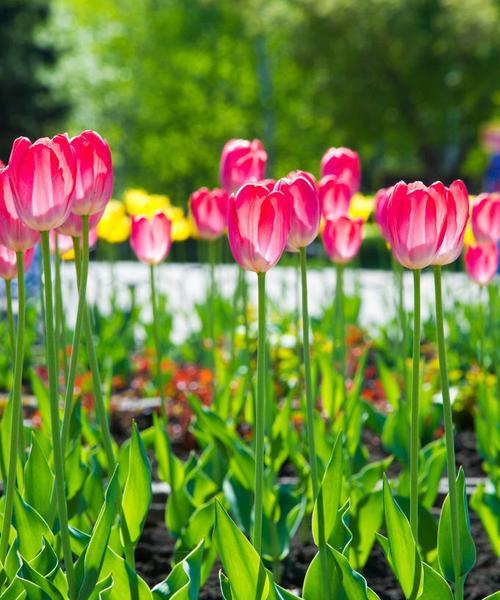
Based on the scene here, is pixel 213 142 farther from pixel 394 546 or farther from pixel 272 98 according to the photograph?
pixel 394 546

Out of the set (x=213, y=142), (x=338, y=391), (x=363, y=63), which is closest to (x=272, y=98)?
(x=213, y=142)

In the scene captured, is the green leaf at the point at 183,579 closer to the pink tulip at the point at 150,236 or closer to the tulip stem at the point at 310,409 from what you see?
the tulip stem at the point at 310,409

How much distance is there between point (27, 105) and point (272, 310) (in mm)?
15374

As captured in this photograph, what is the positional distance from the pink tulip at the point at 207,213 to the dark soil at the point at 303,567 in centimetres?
87

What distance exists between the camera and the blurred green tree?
19.2 meters

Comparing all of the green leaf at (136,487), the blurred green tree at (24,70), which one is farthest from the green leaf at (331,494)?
the blurred green tree at (24,70)

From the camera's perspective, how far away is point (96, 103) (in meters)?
28.6

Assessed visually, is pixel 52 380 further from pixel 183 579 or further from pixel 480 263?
pixel 480 263

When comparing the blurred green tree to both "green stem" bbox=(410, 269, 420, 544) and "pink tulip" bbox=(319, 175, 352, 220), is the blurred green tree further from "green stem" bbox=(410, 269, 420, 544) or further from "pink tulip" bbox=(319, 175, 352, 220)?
"green stem" bbox=(410, 269, 420, 544)

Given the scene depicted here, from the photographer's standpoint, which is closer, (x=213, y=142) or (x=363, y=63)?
(x=363, y=63)

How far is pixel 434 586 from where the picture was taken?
5.14 feet

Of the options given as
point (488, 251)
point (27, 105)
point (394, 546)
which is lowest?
point (394, 546)

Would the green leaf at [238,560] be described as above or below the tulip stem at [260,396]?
below

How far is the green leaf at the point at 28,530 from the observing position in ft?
5.58
